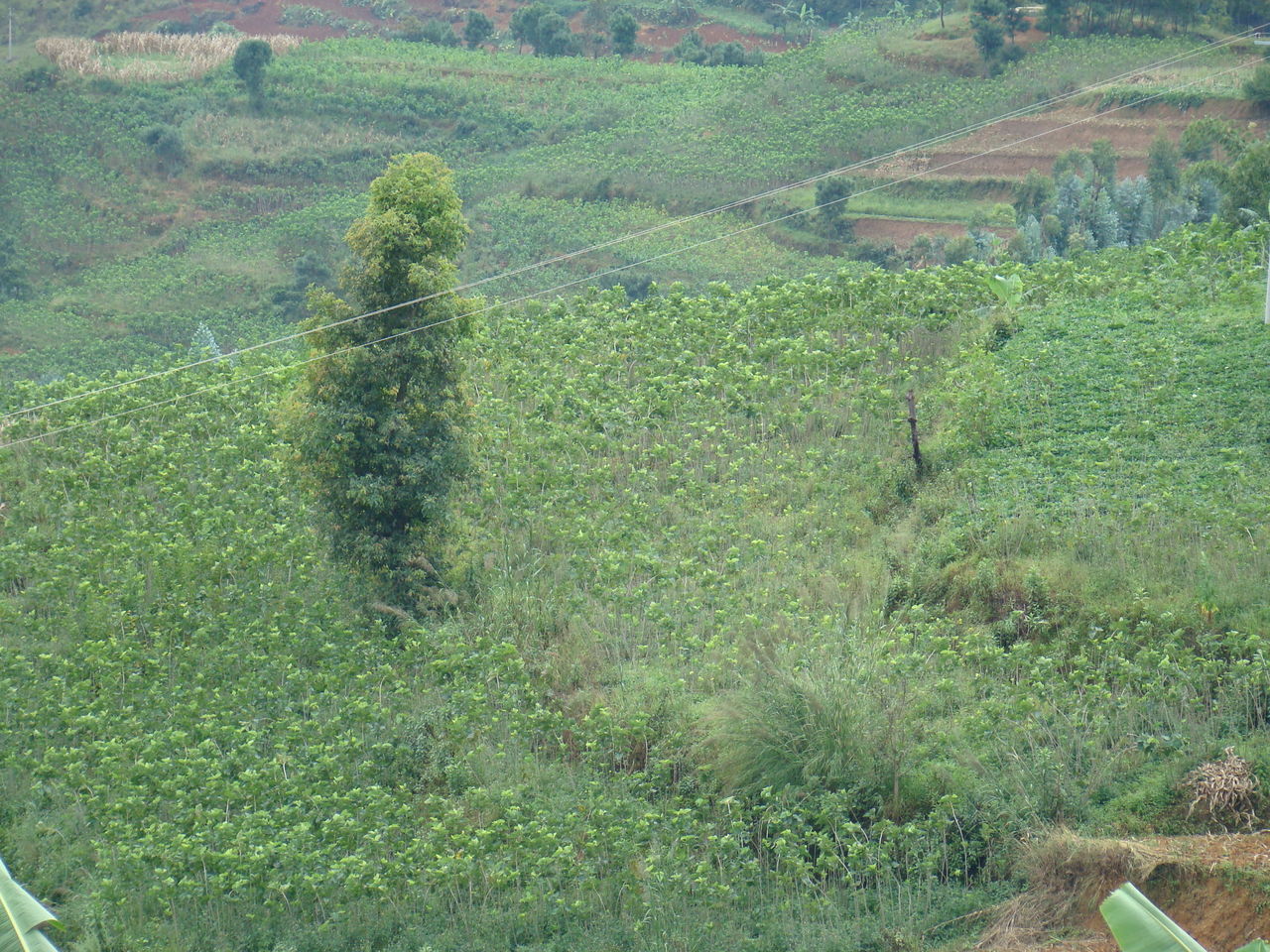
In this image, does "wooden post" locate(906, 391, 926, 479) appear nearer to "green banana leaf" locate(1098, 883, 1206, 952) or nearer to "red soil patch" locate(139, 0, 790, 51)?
"green banana leaf" locate(1098, 883, 1206, 952)

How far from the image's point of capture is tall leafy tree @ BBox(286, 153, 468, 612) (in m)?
11.8

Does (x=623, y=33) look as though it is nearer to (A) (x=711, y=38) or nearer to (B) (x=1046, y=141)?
(A) (x=711, y=38)

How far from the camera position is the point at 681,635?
11.1m

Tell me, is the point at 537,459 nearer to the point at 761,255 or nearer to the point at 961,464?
the point at 961,464

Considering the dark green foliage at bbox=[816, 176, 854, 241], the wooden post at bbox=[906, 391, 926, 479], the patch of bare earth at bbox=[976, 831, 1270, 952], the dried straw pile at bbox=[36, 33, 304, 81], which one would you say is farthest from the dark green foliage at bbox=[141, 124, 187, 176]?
the patch of bare earth at bbox=[976, 831, 1270, 952]

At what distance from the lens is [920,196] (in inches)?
1131

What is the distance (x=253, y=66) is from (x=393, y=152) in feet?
15.8

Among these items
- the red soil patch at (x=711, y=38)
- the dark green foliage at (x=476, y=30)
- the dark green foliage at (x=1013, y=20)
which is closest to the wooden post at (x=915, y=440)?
the dark green foliage at (x=1013, y=20)

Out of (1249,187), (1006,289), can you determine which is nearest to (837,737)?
(1006,289)

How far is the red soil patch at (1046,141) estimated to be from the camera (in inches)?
1088

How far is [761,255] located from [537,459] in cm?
1543

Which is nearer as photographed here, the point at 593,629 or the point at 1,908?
the point at 1,908

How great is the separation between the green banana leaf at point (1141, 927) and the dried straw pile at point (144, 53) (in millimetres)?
36448

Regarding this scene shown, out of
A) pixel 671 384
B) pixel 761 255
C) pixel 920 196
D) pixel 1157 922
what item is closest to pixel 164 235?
pixel 761 255
